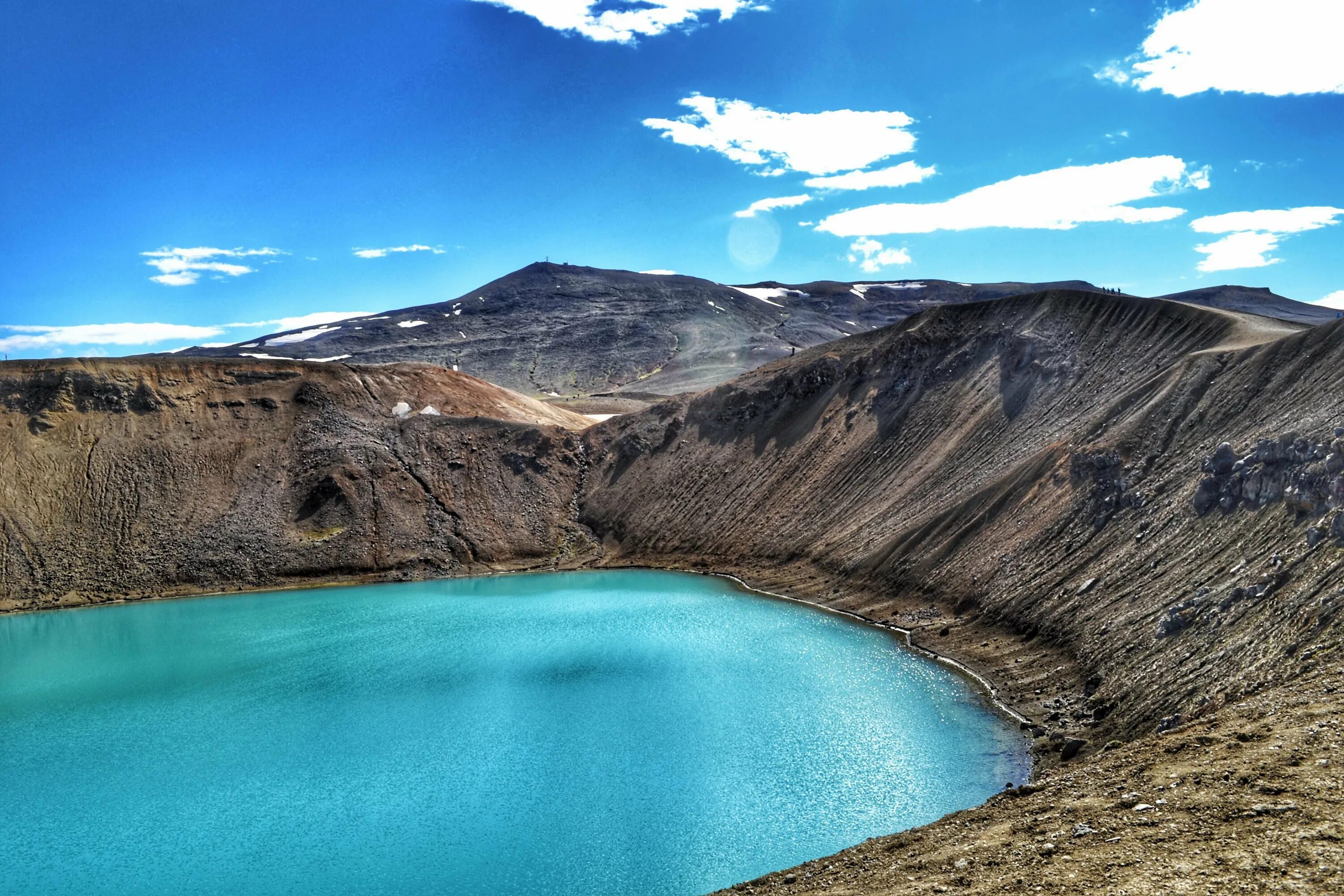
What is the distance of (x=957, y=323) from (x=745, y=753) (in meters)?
34.3

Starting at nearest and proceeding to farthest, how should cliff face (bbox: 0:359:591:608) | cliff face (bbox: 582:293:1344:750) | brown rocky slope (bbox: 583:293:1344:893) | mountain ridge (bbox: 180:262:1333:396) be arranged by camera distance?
brown rocky slope (bbox: 583:293:1344:893) → cliff face (bbox: 582:293:1344:750) → cliff face (bbox: 0:359:591:608) → mountain ridge (bbox: 180:262:1333:396)

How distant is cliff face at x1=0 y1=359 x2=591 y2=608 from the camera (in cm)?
4997

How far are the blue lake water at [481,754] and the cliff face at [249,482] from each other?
11.0m

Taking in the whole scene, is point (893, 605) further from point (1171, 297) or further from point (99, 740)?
point (1171, 297)

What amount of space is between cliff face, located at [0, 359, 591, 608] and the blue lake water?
1095cm

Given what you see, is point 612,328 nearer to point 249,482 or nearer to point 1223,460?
point 249,482

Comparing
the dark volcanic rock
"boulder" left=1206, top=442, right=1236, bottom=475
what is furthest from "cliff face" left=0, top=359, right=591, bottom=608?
the dark volcanic rock

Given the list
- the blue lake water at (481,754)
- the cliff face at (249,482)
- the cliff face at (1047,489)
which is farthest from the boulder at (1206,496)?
the cliff face at (249,482)

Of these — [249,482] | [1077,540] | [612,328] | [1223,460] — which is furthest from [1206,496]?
[612,328]

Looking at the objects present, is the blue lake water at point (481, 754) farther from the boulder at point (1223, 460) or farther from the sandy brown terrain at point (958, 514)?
the boulder at point (1223, 460)

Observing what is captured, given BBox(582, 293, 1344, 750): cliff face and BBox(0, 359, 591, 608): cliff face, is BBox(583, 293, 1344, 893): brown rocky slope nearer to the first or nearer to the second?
BBox(582, 293, 1344, 750): cliff face

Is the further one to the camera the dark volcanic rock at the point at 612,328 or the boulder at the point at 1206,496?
the dark volcanic rock at the point at 612,328

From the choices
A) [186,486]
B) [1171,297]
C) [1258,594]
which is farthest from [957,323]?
[1171,297]

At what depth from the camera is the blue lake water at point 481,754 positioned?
17.9 metres
